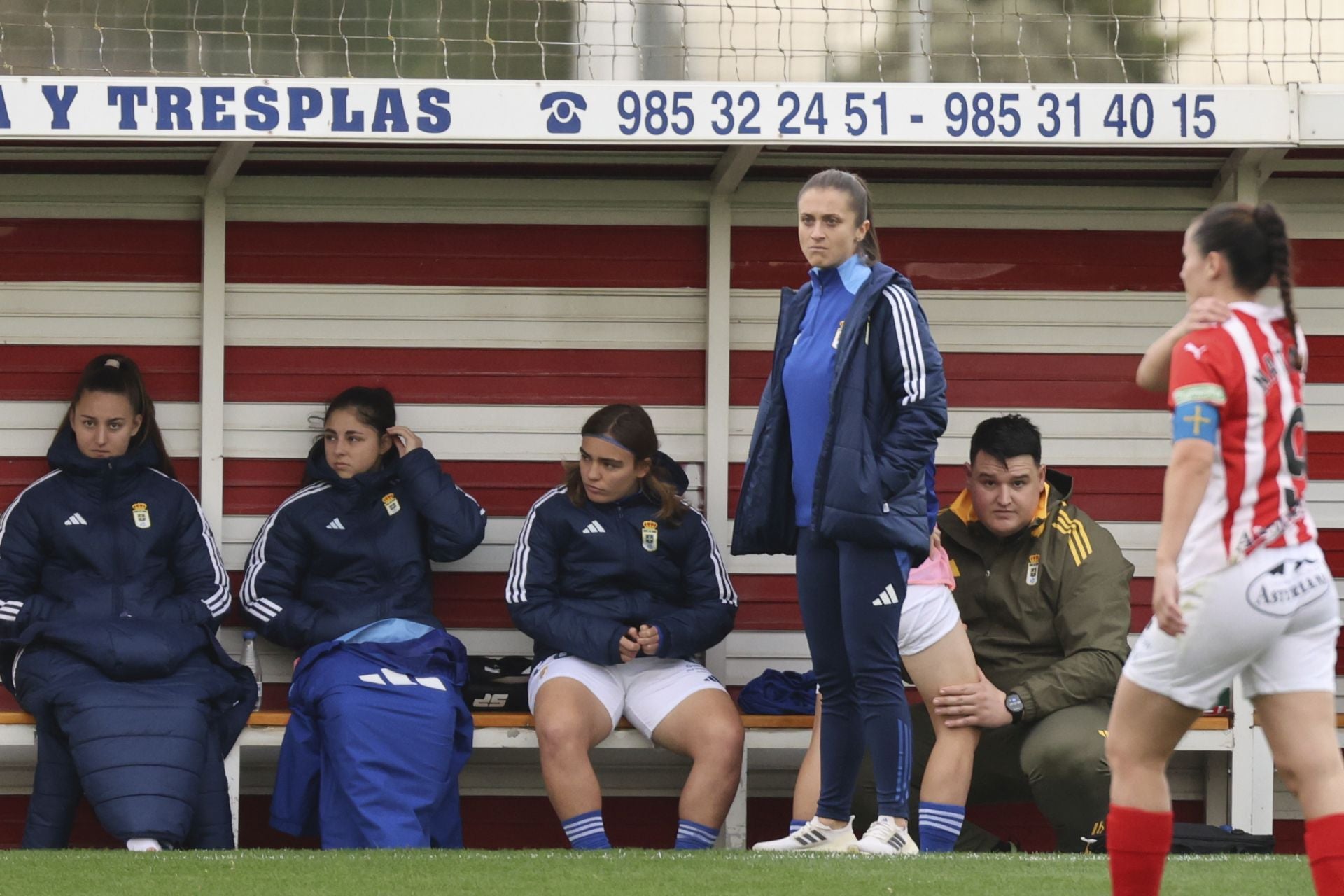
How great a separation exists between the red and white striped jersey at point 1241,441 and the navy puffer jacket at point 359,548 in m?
3.41

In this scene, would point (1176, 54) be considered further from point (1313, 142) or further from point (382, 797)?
point (382, 797)

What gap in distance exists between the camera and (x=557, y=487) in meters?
6.25

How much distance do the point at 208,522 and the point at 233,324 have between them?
71cm

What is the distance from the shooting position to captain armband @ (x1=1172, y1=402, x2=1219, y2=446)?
3035mm

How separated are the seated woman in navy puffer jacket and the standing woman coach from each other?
144 centimetres

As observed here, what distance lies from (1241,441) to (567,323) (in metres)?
3.75

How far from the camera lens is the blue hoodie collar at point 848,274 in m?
4.57

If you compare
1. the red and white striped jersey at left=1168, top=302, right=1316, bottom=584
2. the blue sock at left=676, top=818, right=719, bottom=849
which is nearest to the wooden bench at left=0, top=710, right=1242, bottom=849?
the blue sock at left=676, top=818, right=719, bottom=849

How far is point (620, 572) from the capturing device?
591cm

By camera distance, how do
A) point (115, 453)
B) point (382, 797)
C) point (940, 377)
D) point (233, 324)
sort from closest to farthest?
point (940, 377), point (382, 797), point (115, 453), point (233, 324)

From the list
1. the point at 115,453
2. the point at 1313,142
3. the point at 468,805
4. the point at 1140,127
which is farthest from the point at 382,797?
the point at 1313,142

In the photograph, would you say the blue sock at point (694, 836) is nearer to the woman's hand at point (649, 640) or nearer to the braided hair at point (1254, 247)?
the woman's hand at point (649, 640)

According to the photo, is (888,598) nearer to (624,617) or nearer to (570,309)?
(624,617)

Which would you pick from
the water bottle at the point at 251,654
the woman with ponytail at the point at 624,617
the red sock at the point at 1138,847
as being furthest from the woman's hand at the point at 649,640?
the red sock at the point at 1138,847
